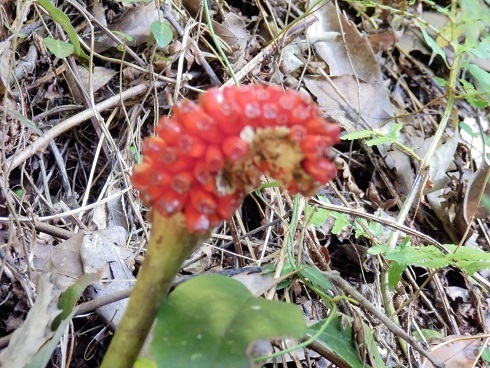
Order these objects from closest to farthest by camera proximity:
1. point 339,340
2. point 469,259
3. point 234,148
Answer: point 234,148 < point 339,340 < point 469,259

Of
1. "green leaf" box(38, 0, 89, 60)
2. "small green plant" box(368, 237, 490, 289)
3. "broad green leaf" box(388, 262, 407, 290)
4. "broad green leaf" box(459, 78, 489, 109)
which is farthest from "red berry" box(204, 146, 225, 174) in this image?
"broad green leaf" box(459, 78, 489, 109)

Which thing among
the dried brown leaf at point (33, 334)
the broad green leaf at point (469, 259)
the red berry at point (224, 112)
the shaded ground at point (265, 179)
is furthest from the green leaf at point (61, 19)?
the broad green leaf at point (469, 259)

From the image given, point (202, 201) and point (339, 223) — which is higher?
point (202, 201)

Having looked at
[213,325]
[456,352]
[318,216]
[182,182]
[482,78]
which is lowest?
[456,352]

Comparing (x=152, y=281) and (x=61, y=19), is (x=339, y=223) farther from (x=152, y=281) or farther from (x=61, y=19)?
(x=61, y=19)

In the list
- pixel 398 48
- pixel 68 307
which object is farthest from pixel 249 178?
pixel 398 48

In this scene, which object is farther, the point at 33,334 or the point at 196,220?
the point at 33,334

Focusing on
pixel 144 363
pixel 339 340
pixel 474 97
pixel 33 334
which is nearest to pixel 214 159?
pixel 144 363

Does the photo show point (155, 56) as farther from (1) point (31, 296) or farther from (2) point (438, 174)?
(2) point (438, 174)
